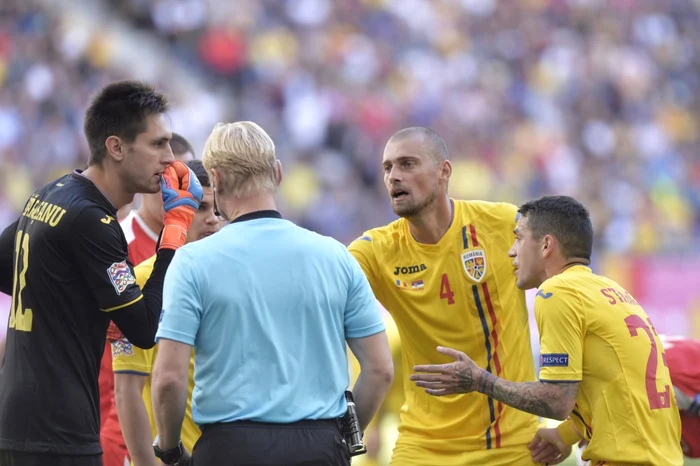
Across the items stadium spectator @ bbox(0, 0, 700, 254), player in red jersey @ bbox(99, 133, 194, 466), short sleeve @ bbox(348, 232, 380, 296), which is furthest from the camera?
stadium spectator @ bbox(0, 0, 700, 254)

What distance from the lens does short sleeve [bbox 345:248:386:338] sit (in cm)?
403

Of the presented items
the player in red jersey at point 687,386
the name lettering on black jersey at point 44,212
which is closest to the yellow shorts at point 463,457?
the player in red jersey at point 687,386

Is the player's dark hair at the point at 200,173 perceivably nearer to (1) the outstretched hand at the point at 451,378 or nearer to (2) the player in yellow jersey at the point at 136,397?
(2) the player in yellow jersey at the point at 136,397

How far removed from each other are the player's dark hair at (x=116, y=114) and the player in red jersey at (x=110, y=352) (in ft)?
3.52

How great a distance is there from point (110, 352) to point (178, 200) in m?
1.44

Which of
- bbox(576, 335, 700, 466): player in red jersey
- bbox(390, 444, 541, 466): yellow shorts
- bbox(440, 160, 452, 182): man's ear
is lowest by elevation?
bbox(390, 444, 541, 466): yellow shorts

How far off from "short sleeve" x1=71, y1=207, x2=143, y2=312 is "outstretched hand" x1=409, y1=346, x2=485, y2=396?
1282 mm

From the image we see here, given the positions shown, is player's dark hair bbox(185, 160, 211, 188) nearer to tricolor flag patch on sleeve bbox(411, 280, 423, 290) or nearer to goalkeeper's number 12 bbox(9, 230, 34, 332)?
tricolor flag patch on sleeve bbox(411, 280, 423, 290)

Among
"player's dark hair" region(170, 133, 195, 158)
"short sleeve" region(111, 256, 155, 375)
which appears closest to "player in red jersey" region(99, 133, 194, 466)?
"player's dark hair" region(170, 133, 195, 158)

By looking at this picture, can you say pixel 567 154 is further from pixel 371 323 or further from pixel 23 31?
pixel 371 323

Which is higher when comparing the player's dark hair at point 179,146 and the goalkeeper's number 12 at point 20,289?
the player's dark hair at point 179,146

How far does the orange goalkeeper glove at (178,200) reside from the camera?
442 cm

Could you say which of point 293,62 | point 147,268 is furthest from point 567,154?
point 147,268

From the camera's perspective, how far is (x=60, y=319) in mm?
4129
